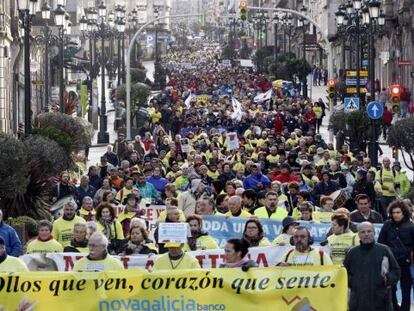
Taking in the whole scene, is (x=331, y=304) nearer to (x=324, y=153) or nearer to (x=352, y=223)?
(x=352, y=223)

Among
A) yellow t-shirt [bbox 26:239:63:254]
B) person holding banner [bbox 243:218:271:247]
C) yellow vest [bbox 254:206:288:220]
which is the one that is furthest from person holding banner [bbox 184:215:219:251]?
yellow vest [bbox 254:206:288:220]

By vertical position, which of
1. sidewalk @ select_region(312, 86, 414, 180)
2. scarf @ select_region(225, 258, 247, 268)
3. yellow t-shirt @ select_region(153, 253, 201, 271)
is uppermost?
scarf @ select_region(225, 258, 247, 268)

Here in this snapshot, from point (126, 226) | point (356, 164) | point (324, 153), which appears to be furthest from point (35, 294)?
point (324, 153)

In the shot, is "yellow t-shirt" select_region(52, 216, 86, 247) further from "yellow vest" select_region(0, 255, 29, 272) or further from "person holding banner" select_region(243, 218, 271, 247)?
"yellow vest" select_region(0, 255, 29, 272)

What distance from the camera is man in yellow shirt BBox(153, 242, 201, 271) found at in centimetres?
1242

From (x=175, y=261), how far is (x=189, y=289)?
814mm

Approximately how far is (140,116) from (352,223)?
1607 inches

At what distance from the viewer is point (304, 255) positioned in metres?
12.6

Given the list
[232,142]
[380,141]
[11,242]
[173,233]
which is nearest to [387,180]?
[232,142]

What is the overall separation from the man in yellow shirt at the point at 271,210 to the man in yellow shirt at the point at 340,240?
3.52 m

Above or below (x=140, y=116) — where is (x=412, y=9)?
above

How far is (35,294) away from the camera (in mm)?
11625

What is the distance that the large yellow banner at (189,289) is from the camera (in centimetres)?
1164

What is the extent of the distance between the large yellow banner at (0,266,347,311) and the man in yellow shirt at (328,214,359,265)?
7.56 feet
